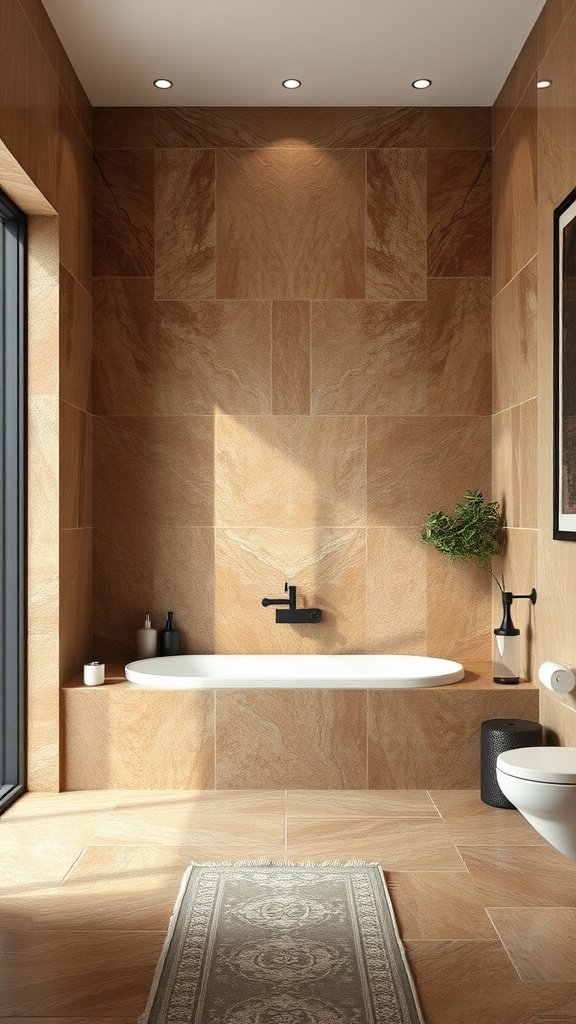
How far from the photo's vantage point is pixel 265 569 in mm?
4477

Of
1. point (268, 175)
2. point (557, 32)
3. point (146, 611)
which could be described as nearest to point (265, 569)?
point (146, 611)

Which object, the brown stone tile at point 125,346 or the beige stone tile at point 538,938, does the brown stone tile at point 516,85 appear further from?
the beige stone tile at point 538,938

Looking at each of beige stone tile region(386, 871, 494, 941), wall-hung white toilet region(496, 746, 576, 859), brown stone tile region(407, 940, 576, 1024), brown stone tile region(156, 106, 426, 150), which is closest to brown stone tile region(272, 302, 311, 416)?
brown stone tile region(156, 106, 426, 150)

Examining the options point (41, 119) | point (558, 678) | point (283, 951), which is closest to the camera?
point (283, 951)

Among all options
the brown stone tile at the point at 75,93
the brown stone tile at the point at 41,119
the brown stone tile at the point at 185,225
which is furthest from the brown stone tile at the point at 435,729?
the brown stone tile at the point at 75,93

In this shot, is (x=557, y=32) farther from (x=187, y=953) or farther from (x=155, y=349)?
(x=187, y=953)

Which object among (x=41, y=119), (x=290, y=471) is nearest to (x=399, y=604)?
(x=290, y=471)

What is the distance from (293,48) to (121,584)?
8.25 feet

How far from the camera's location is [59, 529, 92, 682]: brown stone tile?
12.7 feet

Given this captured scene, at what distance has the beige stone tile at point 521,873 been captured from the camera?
108 inches

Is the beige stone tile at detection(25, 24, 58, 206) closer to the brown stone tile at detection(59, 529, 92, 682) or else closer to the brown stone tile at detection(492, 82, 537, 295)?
the brown stone tile at detection(59, 529, 92, 682)

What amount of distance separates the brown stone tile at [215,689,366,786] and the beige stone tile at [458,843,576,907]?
781 mm

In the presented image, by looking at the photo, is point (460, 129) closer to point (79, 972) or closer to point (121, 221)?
point (121, 221)

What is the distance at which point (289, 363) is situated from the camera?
4469 millimetres
